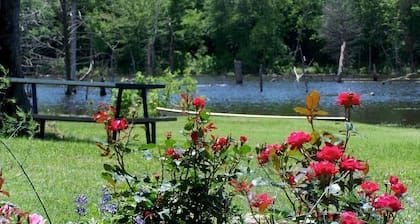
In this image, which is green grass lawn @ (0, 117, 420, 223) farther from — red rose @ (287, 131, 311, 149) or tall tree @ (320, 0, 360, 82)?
tall tree @ (320, 0, 360, 82)

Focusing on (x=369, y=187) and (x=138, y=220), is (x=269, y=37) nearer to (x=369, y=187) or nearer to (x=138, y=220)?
(x=138, y=220)

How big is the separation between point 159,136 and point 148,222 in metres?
8.07

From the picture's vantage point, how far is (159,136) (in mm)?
10930

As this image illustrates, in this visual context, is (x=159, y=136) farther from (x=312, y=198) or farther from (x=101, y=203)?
(x=312, y=198)

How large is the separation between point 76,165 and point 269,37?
63.3 m

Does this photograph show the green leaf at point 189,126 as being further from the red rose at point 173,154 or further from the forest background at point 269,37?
the forest background at point 269,37

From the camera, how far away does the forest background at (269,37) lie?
61.9 metres

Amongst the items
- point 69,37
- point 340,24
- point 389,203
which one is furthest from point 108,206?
point 340,24

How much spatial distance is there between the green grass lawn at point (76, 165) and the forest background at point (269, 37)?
4535cm

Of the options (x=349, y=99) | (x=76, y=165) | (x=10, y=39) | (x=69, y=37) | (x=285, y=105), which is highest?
(x=69, y=37)

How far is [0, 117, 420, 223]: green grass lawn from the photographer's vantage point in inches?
200

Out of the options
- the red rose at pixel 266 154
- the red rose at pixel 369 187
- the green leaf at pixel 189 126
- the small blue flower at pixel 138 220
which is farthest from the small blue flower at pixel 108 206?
the red rose at pixel 369 187

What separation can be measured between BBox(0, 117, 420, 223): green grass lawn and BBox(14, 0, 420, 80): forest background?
1786 inches

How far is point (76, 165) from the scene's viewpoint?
707 centimetres
